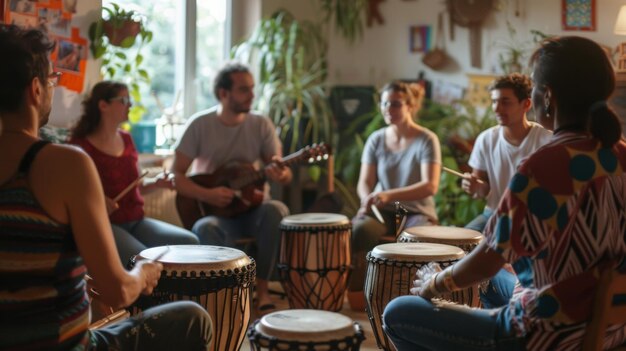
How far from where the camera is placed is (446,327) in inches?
78.8

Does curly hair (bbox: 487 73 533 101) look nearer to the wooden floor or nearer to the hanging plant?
the wooden floor

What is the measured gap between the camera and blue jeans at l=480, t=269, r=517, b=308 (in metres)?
2.72

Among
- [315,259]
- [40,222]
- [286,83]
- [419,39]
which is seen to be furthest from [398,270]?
[419,39]

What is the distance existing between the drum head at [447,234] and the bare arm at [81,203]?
1630 millimetres

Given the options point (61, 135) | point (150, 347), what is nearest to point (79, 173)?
point (150, 347)

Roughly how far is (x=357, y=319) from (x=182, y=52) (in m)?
2.16

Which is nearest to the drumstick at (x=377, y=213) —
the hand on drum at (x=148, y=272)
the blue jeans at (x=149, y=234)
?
the blue jeans at (x=149, y=234)

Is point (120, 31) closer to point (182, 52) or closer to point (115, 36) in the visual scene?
point (115, 36)

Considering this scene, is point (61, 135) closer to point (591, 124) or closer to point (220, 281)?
point (220, 281)

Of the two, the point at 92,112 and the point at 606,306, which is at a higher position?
the point at 92,112

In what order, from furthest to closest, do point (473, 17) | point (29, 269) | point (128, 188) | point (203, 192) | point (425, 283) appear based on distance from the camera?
point (473, 17), point (203, 192), point (128, 188), point (425, 283), point (29, 269)

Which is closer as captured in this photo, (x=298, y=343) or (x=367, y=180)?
(x=298, y=343)

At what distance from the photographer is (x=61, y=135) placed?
3650 millimetres

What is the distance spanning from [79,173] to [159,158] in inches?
113
